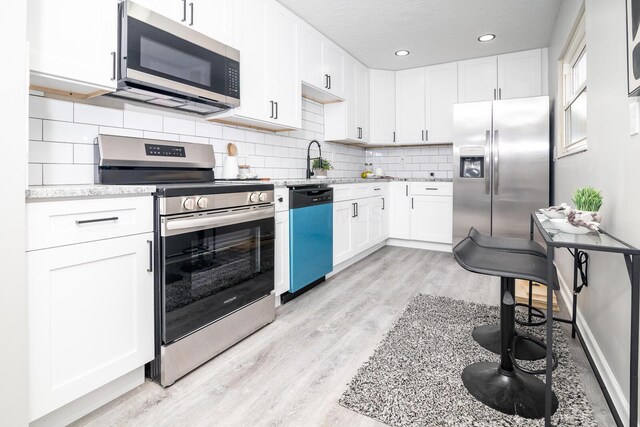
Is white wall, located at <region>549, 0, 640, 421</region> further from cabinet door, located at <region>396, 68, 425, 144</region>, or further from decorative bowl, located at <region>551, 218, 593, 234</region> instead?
cabinet door, located at <region>396, 68, 425, 144</region>

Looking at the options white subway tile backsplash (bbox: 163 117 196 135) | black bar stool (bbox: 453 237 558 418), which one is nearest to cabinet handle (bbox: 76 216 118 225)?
white subway tile backsplash (bbox: 163 117 196 135)

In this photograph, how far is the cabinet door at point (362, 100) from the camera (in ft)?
14.2

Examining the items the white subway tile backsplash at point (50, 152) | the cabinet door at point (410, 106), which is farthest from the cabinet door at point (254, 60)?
the cabinet door at point (410, 106)

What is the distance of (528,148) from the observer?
356 centimetres

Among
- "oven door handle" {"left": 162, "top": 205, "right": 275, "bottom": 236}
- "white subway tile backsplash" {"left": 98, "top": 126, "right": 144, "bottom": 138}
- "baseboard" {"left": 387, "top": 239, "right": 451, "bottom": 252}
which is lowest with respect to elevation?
"baseboard" {"left": 387, "top": 239, "right": 451, "bottom": 252}

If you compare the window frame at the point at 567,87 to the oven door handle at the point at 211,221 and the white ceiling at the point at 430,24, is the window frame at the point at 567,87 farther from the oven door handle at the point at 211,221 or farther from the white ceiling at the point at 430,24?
the oven door handle at the point at 211,221

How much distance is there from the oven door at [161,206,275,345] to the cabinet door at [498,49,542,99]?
350cm

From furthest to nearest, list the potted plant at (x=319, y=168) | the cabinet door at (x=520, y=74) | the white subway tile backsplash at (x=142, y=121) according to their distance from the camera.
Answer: the cabinet door at (x=520, y=74)
the potted plant at (x=319, y=168)
the white subway tile backsplash at (x=142, y=121)

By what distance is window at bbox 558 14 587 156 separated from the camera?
7.75ft

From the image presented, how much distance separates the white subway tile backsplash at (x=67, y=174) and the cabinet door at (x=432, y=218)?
369 cm

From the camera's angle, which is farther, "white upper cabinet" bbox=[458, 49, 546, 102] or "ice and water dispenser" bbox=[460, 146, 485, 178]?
"white upper cabinet" bbox=[458, 49, 546, 102]

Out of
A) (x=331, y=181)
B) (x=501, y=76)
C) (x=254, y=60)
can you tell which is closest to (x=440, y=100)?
(x=501, y=76)

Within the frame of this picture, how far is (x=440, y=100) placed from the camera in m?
4.54

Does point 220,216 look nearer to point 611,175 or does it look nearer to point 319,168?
point 611,175
